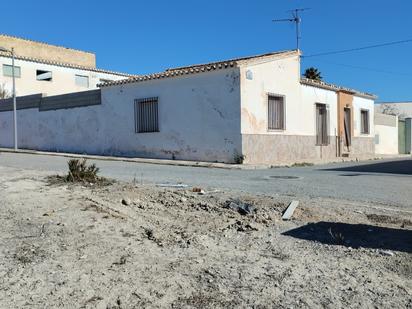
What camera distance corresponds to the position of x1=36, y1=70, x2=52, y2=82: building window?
39.0m

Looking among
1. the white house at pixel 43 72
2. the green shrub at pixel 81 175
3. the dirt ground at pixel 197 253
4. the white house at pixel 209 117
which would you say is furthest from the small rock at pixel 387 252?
the white house at pixel 43 72

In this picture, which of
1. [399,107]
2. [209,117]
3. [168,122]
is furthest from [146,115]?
[399,107]

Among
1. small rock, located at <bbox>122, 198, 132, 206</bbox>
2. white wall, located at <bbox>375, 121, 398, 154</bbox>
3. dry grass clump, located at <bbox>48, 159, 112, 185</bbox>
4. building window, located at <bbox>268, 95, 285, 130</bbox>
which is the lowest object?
small rock, located at <bbox>122, 198, 132, 206</bbox>

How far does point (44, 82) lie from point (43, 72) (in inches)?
44.0

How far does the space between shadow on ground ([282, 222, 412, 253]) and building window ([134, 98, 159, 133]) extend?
541 inches

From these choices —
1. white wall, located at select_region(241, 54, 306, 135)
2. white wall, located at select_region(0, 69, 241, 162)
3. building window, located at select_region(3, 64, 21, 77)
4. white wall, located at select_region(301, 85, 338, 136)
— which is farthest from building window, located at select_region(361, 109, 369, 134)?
building window, located at select_region(3, 64, 21, 77)

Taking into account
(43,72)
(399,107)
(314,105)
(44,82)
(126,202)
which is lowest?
(126,202)

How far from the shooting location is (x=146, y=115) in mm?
19203

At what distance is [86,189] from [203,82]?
10.2 metres

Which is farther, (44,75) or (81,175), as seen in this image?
(44,75)

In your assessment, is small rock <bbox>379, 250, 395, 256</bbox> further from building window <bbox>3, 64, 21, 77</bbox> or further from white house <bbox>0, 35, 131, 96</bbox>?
building window <bbox>3, 64, 21, 77</bbox>

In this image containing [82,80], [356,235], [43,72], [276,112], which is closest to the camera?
[356,235]

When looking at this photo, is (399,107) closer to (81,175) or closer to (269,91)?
(269,91)

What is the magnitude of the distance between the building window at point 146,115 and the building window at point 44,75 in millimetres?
22945
